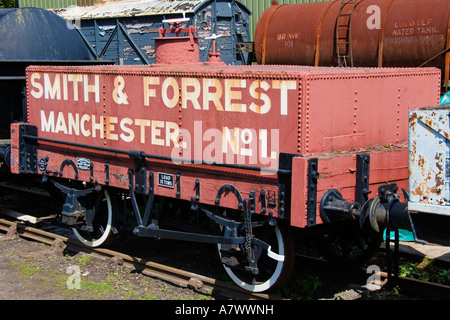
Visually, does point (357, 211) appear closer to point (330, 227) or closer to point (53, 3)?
point (330, 227)

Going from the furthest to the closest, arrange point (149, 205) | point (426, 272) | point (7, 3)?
1. point (7, 3)
2. point (426, 272)
3. point (149, 205)

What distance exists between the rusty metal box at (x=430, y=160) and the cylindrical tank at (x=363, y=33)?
6108 mm

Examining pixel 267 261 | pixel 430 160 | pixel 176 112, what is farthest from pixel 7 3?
pixel 430 160

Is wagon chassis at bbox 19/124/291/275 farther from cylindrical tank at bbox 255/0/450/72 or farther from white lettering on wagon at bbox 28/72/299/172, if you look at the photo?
cylindrical tank at bbox 255/0/450/72

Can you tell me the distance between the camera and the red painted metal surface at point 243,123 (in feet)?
19.9

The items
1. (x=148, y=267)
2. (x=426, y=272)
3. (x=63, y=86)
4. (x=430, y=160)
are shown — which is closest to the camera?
(x=430, y=160)

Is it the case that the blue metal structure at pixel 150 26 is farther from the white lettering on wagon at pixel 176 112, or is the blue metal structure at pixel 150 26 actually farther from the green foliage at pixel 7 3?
the green foliage at pixel 7 3

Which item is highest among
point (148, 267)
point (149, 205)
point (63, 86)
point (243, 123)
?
point (63, 86)

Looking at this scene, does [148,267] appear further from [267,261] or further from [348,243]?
[348,243]

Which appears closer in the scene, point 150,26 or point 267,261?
point 267,261

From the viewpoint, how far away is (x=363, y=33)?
1201 cm

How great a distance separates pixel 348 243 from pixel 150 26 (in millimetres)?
10325

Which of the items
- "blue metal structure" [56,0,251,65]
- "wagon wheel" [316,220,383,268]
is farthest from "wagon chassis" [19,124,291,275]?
"blue metal structure" [56,0,251,65]

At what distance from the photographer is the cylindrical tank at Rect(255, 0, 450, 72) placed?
36.6 feet
